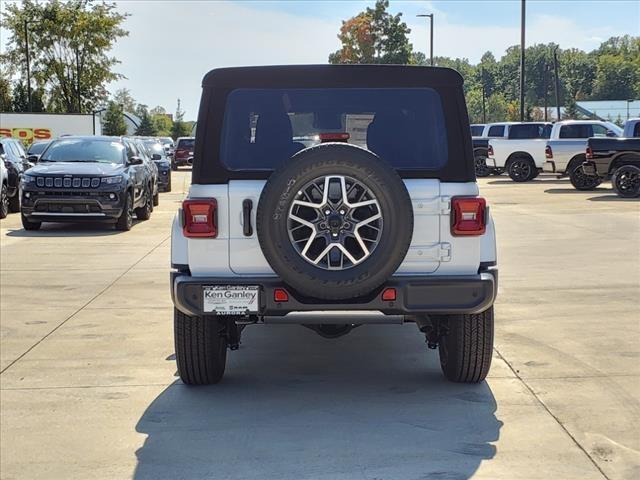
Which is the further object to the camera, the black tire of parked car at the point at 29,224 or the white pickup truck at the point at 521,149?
the white pickup truck at the point at 521,149

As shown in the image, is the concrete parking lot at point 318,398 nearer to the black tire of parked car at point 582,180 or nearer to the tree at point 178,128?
the black tire of parked car at point 582,180

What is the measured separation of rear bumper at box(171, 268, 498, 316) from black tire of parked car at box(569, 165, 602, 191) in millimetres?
20474

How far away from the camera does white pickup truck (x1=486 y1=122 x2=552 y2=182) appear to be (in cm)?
2820

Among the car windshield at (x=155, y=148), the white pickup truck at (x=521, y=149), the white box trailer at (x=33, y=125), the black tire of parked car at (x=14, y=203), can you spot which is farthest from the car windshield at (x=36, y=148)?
the white box trailer at (x=33, y=125)

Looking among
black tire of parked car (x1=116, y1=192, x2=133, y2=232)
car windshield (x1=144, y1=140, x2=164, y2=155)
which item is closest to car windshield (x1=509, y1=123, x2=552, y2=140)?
car windshield (x1=144, y1=140, x2=164, y2=155)

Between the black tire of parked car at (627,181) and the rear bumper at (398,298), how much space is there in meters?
17.0

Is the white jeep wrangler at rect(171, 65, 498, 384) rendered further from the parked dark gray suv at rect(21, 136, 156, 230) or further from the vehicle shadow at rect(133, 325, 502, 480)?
the parked dark gray suv at rect(21, 136, 156, 230)

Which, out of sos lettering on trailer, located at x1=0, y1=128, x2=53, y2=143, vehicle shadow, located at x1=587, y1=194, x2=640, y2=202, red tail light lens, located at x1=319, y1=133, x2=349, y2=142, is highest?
sos lettering on trailer, located at x1=0, y1=128, x2=53, y2=143

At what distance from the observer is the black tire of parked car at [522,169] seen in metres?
28.8

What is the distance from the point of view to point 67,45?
59000mm

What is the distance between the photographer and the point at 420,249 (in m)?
5.00

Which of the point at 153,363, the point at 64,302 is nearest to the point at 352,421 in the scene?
the point at 153,363

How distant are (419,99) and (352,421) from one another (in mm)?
1915

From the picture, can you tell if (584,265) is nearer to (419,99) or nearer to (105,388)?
(419,99)
